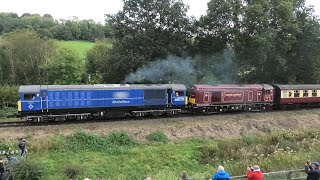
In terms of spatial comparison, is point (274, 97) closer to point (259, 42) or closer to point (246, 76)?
point (259, 42)

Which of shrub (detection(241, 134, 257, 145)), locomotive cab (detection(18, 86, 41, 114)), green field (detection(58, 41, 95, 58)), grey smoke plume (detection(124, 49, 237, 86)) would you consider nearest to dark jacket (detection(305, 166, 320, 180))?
shrub (detection(241, 134, 257, 145))

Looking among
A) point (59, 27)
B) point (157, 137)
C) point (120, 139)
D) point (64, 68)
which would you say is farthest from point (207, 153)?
point (59, 27)

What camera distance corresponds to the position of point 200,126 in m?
29.7

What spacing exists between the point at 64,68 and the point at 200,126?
848 inches

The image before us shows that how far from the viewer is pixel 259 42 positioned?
40094 millimetres

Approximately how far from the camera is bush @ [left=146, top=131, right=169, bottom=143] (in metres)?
26.9

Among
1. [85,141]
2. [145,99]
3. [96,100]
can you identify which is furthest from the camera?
[145,99]

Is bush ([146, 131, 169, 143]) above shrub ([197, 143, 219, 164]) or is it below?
above

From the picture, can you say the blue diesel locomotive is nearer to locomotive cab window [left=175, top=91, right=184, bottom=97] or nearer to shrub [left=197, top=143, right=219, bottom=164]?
locomotive cab window [left=175, top=91, right=184, bottom=97]

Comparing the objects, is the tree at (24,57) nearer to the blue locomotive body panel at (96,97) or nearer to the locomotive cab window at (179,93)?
the blue locomotive body panel at (96,97)

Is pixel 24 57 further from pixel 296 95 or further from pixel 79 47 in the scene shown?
pixel 296 95

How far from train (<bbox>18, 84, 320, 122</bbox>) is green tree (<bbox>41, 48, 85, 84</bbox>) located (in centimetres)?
1601

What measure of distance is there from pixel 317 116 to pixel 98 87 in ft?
73.1

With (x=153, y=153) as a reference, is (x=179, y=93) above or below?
above
